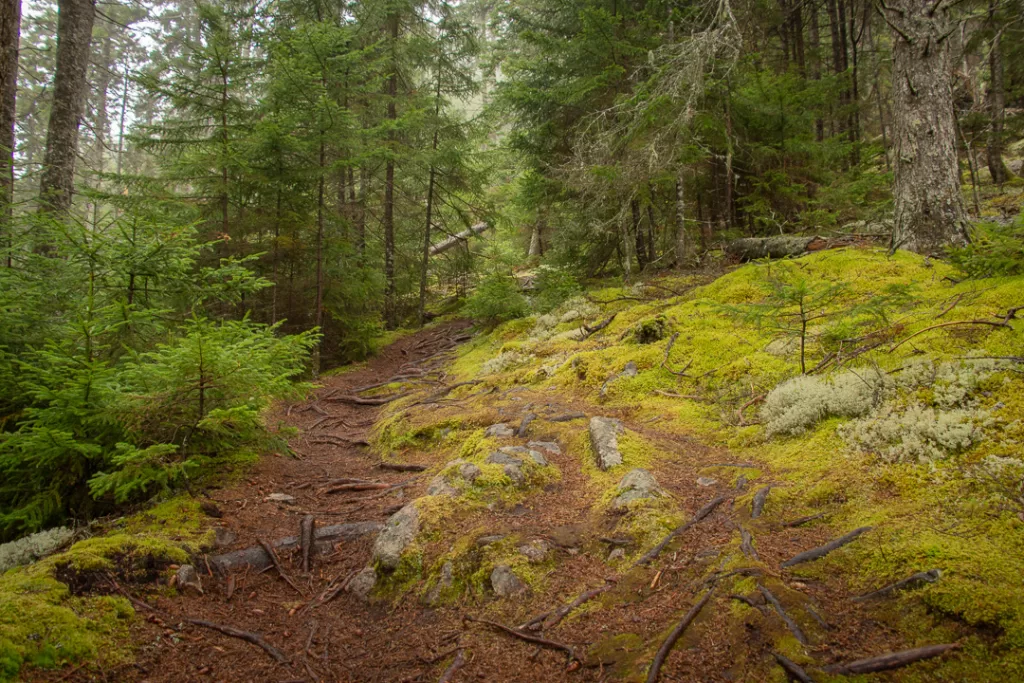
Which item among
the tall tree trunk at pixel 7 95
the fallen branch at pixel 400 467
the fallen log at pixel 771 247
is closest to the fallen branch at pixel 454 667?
the fallen branch at pixel 400 467

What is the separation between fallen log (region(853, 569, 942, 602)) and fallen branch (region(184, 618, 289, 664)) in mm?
3126

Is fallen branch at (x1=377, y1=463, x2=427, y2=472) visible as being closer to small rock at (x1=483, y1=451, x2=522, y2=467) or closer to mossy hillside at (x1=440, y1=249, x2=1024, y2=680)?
small rock at (x1=483, y1=451, x2=522, y2=467)

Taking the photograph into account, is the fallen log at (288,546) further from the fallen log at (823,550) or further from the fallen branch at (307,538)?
the fallen log at (823,550)

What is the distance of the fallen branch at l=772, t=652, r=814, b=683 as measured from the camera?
1.98 m

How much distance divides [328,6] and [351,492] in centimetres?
1632

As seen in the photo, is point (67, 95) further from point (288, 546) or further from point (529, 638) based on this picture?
point (529, 638)

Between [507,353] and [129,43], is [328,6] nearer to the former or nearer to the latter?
[507,353]

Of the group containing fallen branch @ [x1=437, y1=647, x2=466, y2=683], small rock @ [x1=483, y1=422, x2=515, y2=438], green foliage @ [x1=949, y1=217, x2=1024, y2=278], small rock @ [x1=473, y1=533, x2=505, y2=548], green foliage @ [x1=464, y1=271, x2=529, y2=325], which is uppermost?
green foliage @ [x1=464, y1=271, x2=529, y2=325]

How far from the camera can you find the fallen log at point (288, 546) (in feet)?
12.1

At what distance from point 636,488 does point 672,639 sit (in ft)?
5.02

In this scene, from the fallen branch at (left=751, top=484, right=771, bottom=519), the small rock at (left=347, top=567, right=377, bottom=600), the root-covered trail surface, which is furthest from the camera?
the small rock at (left=347, top=567, right=377, bottom=600)

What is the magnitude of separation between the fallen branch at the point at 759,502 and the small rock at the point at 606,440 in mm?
1231

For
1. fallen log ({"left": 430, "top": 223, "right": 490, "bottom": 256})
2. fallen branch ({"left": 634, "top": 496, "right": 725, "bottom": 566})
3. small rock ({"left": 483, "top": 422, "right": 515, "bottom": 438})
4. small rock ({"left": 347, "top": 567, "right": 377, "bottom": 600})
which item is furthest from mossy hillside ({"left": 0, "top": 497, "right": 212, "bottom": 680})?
fallen log ({"left": 430, "top": 223, "right": 490, "bottom": 256})

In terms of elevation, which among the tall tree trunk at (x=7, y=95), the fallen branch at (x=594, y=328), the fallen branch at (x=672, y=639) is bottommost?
the fallen branch at (x=672, y=639)
